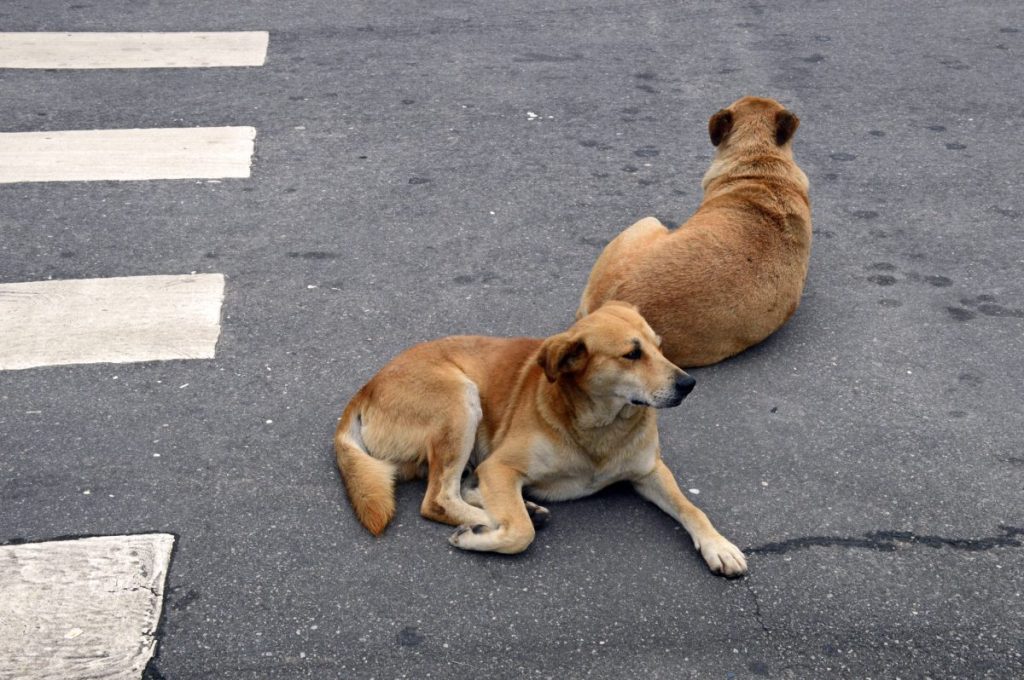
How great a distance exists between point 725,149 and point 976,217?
176 cm

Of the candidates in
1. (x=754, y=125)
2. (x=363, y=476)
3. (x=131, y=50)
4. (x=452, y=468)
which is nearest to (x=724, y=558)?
(x=452, y=468)

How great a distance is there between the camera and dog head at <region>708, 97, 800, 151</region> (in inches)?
250

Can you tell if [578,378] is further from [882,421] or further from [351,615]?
[882,421]

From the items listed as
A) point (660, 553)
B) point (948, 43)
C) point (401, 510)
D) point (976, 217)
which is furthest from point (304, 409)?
point (948, 43)

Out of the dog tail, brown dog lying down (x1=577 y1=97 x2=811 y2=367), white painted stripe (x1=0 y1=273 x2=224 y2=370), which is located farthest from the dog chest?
white painted stripe (x1=0 y1=273 x2=224 y2=370)

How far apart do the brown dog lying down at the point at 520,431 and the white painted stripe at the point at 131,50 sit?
5.15m

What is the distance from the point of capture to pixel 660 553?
14.2ft

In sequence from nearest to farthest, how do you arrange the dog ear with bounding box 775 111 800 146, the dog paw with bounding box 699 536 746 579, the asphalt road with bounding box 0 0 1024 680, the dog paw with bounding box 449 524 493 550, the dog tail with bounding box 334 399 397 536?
the asphalt road with bounding box 0 0 1024 680 → the dog paw with bounding box 699 536 746 579 → the dog paw with bounding box 449 524 493 550 → the dog tail with bounding box 334 399 397 536 → the dog ear with bounding box 775 111 800 146

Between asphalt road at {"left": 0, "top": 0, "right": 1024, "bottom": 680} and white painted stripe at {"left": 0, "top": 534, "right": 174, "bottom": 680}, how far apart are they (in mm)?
84

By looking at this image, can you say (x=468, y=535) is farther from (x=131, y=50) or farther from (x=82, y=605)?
(x=131, y=50)

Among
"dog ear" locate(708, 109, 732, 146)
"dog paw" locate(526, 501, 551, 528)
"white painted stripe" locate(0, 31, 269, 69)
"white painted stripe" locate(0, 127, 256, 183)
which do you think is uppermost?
"dog ear" locate(708, 109, 732, 146)

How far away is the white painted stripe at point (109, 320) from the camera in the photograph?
5480 mm

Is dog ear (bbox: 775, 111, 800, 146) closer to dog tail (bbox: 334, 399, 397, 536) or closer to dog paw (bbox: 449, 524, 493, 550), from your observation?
dog tail (bbox: 334, 399, 397, 536)

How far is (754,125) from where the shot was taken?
252 inches
